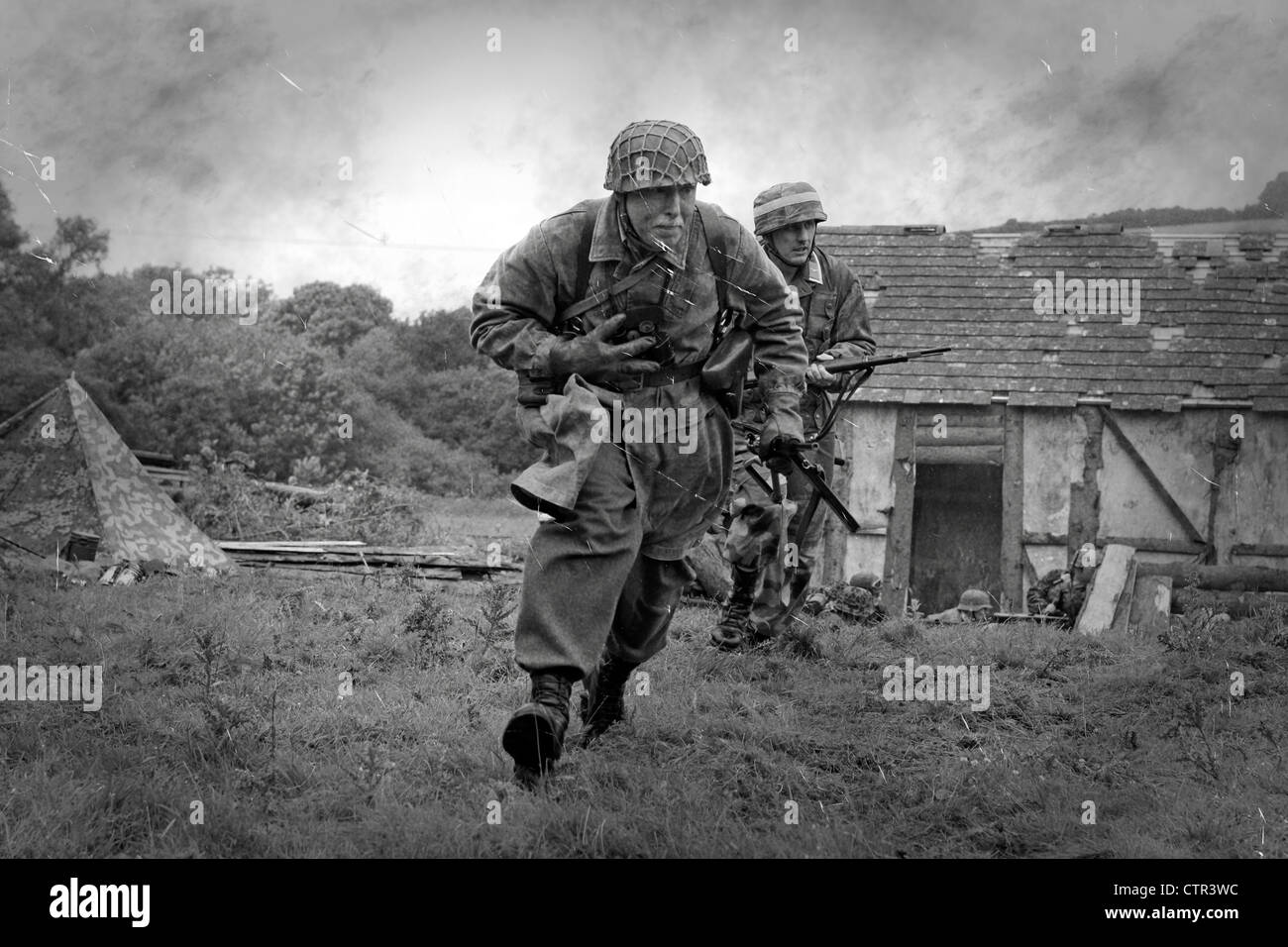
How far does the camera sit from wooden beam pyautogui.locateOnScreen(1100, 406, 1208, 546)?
15227 mm

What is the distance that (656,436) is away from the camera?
15.1ft

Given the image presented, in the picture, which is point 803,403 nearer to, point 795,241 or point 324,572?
point 795,241

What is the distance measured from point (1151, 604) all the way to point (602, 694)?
675 centimetres

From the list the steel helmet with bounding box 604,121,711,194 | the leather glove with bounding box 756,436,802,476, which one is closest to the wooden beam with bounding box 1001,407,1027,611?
the leather glove with bounding box 756,436,802,476

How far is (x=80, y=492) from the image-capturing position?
1030 centimetres

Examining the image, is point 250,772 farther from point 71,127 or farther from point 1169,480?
point 1169,480

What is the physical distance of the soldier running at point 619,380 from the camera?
4.31 metres

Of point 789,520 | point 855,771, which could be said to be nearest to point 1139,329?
point 789,520

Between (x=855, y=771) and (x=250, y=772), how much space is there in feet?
7.50

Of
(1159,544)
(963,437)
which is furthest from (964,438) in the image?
(1159,544)

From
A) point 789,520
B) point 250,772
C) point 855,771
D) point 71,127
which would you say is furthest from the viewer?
point 71,127
